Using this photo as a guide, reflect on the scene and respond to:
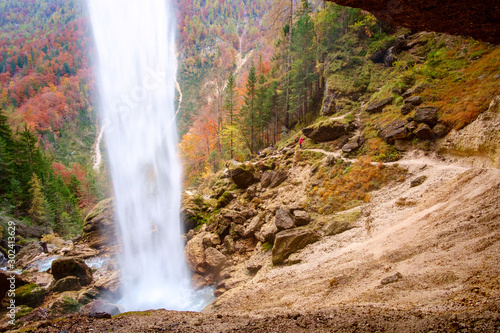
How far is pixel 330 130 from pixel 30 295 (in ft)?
69.4

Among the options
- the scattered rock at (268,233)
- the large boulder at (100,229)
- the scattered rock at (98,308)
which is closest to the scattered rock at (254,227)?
the scattered rock at (268,233)

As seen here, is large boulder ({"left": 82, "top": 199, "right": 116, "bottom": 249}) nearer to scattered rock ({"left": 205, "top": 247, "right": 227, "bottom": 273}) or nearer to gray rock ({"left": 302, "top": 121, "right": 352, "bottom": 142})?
scattered rock ({"left": 205, "top": 247, "right": 227, "bottom": 273})

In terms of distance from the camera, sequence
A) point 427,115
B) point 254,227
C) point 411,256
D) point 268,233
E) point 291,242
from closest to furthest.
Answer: point 411,256, point 291,242, point 268,233, point 427,115, point 254,227

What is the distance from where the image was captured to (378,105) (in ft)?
55.0

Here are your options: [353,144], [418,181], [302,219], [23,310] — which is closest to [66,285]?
[23,310]

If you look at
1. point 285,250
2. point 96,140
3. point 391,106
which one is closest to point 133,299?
point 285,250

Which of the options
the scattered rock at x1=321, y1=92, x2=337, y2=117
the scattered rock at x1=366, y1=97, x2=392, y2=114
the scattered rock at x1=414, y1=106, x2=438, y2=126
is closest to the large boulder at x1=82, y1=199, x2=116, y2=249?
the scattered rock at x1=321, y1=92, x2=337, y2=117

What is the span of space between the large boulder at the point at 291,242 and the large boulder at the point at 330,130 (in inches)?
372

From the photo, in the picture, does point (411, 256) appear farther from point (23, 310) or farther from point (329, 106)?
point (329, 106)

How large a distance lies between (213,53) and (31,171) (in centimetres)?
10250

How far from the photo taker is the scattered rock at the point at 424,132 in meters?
11.6

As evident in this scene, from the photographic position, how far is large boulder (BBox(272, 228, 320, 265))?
10.0m

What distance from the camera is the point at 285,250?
397 inches

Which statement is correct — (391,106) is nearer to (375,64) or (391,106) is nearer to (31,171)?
(375,64)
